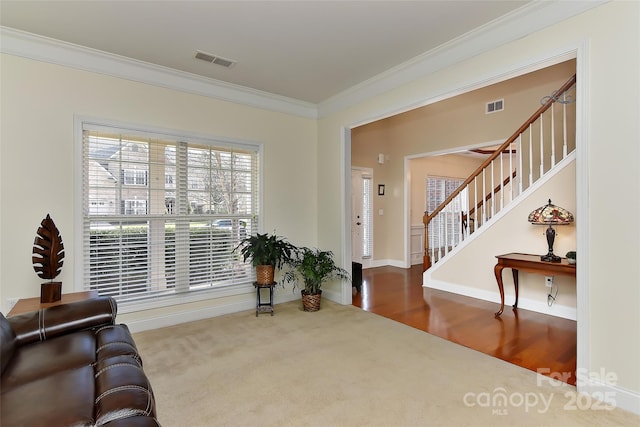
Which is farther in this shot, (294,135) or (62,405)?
(294,135)

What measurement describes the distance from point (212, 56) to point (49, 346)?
2781mm

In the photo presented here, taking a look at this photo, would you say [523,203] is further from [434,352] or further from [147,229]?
[147,229]

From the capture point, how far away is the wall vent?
518cm

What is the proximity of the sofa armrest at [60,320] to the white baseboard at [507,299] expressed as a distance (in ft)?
14.4

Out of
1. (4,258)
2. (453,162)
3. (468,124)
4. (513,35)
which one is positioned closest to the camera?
(513,35)

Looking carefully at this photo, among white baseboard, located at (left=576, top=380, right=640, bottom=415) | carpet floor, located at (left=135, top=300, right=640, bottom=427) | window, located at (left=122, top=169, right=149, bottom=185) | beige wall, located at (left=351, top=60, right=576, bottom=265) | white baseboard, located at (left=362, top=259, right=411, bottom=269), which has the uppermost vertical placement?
beige wall, located at (left=351, top=60, right=576, bottom=265)

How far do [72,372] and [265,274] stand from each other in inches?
94.8

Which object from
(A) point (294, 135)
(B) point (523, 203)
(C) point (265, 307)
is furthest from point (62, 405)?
(B) point (523, 203)

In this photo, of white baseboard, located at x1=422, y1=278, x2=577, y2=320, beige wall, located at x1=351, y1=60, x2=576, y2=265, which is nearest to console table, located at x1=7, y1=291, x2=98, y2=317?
white baseboard, located at x1=422, y1=278, x2=577, y2=320

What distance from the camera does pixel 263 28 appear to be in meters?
2.77

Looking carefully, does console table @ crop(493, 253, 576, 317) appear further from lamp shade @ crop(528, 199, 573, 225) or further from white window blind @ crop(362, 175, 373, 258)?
white window blind @ crop(362, 175, 373, 258)

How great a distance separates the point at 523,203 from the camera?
409 cm

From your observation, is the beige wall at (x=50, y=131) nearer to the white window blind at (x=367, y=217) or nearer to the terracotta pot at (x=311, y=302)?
the terracotta pot at (x=311, y=302)

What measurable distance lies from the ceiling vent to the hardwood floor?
3294mm
